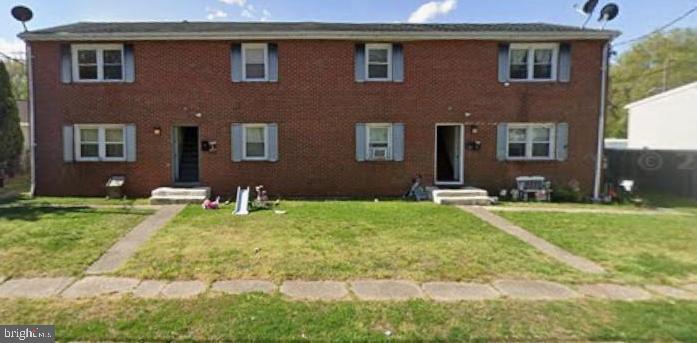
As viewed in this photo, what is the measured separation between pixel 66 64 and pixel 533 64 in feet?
49.2

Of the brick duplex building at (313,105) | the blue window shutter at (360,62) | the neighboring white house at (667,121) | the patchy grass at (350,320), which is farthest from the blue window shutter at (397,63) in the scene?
the neighboring white house at (667,121)

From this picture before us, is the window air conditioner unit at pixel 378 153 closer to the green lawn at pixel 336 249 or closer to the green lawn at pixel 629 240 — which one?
the green lawn at pixel 336 249

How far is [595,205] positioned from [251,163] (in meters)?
10.9

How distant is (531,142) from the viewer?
13812 mm

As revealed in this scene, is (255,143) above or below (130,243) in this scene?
above

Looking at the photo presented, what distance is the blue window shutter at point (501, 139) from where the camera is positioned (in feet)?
44.6

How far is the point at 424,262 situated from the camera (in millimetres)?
6363

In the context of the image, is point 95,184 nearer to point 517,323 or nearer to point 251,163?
point 251,163

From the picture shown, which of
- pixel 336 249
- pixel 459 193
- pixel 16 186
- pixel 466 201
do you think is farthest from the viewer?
pixel 16 186

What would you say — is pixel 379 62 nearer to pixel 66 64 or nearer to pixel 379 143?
pixel 379 143

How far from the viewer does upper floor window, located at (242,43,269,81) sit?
1320cm

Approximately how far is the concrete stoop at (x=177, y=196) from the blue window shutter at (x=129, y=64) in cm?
371

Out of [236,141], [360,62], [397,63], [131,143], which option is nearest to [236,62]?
[236,141]

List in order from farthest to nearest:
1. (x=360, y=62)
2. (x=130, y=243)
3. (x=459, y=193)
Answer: (x=360, y=62) → (x=459, y=193) → (x=130, y=243)
